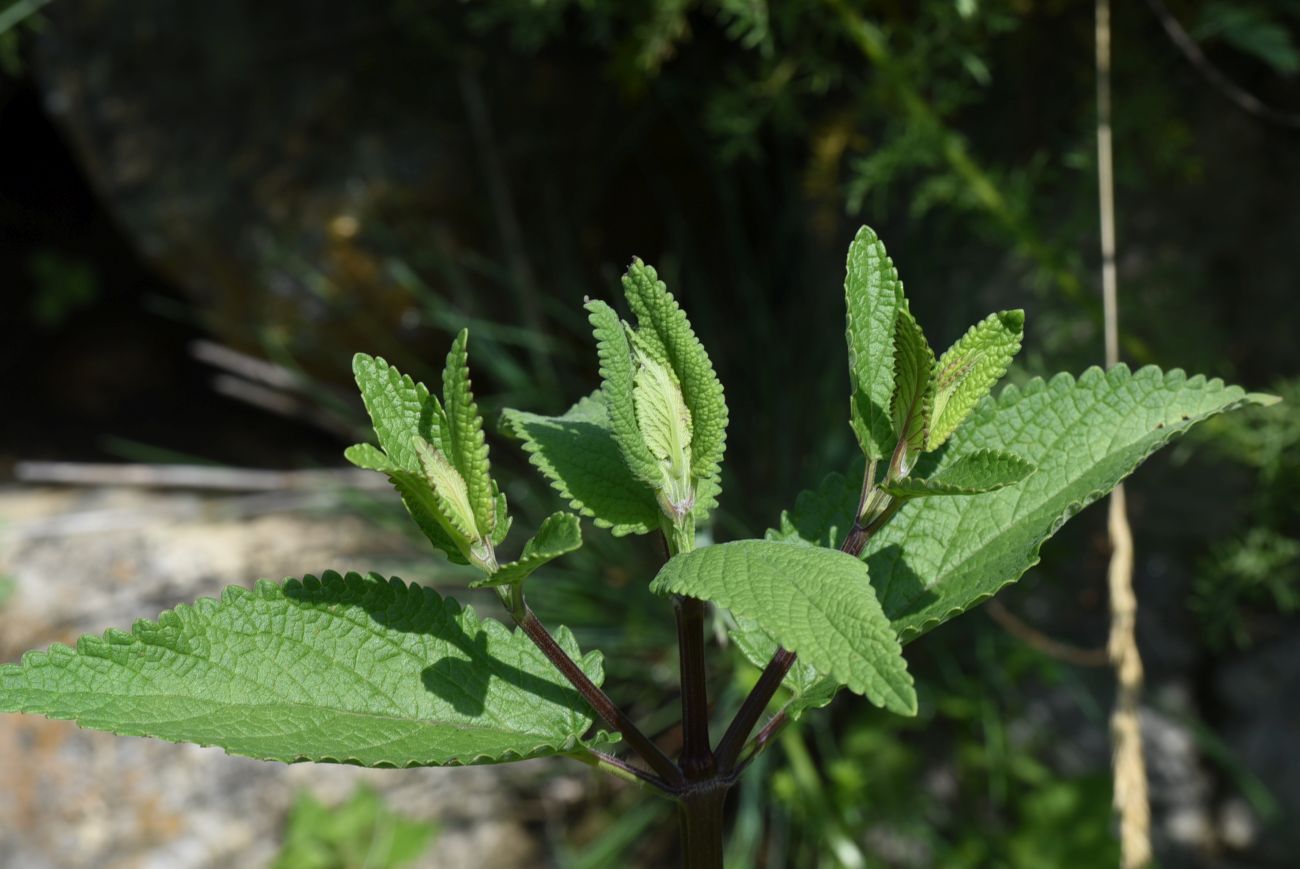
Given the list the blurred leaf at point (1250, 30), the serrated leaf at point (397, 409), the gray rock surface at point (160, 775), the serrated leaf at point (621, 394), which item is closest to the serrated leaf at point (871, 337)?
the serrated leaf at point (621, 394)

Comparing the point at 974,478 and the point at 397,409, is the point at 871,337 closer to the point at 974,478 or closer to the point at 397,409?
the point at 974,478

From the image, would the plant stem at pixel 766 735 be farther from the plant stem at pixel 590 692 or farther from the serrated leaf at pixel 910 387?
the serrated leaf at pixel 910 387

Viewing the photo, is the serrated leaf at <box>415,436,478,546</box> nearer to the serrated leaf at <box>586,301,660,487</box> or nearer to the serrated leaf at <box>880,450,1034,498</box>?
the serrated leaf at <box>586,301,660,487</box>

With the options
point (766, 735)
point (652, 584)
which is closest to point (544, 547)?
point (652, 584)

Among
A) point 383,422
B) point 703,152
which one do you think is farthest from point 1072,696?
point 383,422

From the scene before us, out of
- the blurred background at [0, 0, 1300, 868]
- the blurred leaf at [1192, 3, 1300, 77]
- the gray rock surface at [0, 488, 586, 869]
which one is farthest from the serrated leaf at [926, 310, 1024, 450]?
the gray rock surface at [0, 488, 586, 869]
